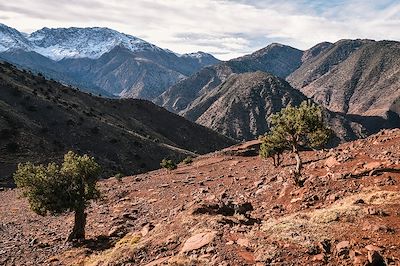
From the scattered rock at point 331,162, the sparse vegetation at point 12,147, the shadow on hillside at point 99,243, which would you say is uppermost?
the scattered rock at point 331,162

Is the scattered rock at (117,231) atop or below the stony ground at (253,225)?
below

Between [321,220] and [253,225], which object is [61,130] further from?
[321,220]

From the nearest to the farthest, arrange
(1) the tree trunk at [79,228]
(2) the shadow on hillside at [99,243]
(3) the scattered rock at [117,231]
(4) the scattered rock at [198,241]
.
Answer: (4) the scattered rock at [198,241], (2) the shadow on hillside at [99,243], (1) the tree trunk at [79,228], (3) the scattered rock at [117,231]

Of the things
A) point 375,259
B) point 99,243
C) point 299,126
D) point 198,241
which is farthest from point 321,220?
point 99,243

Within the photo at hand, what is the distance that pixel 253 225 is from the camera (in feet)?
78.0

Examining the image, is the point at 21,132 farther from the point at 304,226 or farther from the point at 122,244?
the point at 304,226

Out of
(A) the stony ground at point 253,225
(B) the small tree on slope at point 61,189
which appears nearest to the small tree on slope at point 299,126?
(A) the stony ground at point 253,225

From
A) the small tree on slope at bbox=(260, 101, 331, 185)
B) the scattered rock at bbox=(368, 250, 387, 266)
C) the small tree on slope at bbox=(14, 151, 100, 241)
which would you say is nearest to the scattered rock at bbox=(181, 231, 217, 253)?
the scattered rock at bbox=(368, 250, 387, 266)

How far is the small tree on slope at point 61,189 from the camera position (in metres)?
30.7

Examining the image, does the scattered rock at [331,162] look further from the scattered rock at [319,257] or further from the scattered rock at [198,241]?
the scattered rock at [319,257]

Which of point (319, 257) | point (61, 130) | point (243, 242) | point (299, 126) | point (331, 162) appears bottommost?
point (61, 130)

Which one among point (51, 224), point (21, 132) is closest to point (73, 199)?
point (51, 224)

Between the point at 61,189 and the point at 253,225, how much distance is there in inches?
603

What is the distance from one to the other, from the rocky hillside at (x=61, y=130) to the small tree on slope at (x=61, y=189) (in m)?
49.7
